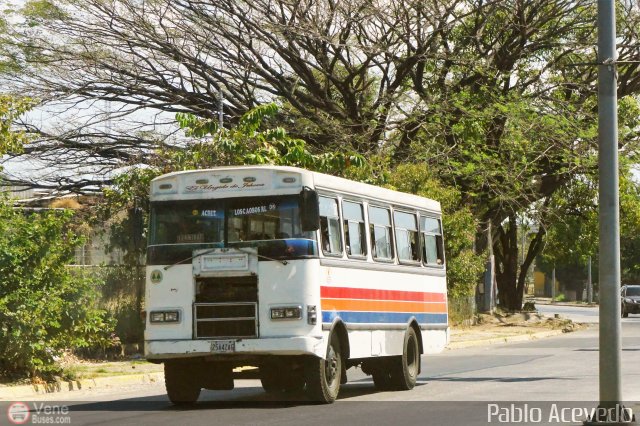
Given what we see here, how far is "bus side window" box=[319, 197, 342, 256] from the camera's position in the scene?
16094mm

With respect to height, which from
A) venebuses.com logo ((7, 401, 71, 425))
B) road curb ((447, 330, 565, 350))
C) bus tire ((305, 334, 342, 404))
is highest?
bus tire ((305, 334, 342, 404))

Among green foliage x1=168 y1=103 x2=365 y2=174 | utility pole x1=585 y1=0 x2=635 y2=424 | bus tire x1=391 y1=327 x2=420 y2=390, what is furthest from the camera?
green foliage x1=168 y1=103 x2=365 y2=174

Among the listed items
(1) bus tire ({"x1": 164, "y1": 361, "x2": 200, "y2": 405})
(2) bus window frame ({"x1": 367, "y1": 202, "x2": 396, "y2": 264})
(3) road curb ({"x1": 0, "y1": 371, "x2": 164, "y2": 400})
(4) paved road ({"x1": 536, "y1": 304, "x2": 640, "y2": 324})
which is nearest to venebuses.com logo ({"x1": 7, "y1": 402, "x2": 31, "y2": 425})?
(3) road curb ({"x1": 0, "y1": 371, "x2": 164, "y2": 400})

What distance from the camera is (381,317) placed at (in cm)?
1806

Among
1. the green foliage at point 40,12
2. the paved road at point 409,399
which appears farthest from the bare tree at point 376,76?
the paved road at point 409,399

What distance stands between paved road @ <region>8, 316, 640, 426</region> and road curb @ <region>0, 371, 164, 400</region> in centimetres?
25

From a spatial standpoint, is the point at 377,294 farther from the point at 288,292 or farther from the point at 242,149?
the point at 242,149

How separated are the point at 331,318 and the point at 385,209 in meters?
3.29

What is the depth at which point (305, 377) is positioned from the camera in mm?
15656

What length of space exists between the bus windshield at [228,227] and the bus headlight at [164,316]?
0.70 metres

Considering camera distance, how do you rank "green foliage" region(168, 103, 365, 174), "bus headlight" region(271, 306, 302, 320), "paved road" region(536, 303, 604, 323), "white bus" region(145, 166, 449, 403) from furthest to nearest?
"paved road" region(536, 303, 604, 323), "green foliage" region(168, 103, 365, 174), "white bus" region(145, 166, 449, 403), "bus headlight" region(271, 306, 302, 320)

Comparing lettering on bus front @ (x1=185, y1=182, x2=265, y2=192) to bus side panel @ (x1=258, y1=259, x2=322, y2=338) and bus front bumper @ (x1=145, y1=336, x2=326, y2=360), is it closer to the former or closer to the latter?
bus side panel @ (x1=258, y1=259, x2=322, y2=338)

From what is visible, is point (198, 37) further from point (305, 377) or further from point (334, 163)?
point (305, 377)

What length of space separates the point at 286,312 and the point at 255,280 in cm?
63
